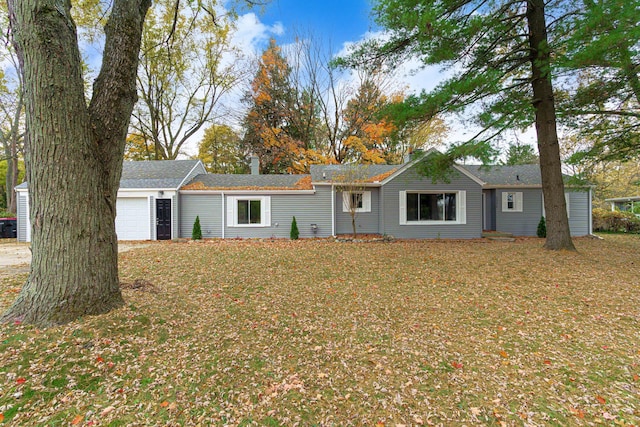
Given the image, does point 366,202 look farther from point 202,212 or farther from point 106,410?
point 106,410

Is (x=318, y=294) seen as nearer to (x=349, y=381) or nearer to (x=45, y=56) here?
(x=349, y=381)

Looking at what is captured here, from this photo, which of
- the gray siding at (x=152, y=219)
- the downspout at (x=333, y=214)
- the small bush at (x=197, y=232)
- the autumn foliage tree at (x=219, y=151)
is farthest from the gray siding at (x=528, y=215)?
the autumn foliage tree at (x=219, y=151)

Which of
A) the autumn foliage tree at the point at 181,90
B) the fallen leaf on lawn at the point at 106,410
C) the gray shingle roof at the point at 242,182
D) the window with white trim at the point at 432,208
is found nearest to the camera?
the fallen leaf on lawn at the point at 106,410

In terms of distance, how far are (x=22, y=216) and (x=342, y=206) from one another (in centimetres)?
1439

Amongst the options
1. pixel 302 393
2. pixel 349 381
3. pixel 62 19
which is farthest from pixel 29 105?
pixel 349 381

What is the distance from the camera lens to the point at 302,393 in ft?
7.93

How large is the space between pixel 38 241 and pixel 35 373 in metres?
1.57

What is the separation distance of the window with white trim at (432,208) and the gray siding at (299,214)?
3.66m

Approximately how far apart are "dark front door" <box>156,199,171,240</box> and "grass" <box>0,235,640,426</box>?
715 cm

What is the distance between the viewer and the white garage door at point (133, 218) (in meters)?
12.4

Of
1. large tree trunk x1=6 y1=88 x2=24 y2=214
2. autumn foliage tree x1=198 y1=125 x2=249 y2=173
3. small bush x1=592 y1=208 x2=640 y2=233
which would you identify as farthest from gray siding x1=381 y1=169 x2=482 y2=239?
large tree trunk x1=6 y1=88 x2=24 y2=214

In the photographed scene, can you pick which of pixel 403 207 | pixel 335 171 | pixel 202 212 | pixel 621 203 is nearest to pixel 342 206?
pixel 335 171

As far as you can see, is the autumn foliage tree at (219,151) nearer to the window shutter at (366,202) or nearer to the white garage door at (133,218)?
the white garage door at (133,218)

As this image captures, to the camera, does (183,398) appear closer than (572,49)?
Yes
